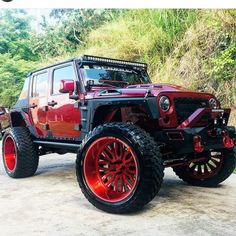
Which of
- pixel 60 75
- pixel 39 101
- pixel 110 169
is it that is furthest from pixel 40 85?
pixel 110 169

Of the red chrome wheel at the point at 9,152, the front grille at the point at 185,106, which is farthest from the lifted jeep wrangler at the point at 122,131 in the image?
the red chrome wheel at the point at 9,152

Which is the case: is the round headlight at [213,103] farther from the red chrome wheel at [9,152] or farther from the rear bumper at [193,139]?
the red chrome wheel at [9,152]

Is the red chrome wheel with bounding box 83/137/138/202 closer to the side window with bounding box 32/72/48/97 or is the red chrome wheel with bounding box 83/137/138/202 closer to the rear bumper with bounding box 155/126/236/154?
the rear bumper with bounding box 155/126/236/154

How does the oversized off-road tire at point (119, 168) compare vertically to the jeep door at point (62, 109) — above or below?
below

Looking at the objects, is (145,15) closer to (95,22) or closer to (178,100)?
(95,22)

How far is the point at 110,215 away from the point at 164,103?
1.17 meters

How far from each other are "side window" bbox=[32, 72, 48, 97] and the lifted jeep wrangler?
2 centimetres

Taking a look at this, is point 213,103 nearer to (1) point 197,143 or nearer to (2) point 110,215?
(1) point 197,143

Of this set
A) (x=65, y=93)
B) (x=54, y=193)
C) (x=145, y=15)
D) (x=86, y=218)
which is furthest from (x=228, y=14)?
(x=86, y=218)

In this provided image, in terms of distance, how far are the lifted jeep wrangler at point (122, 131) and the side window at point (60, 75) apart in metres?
0.01

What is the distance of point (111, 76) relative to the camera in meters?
4.84

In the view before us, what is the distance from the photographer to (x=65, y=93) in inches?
182

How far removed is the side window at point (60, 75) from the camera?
4746 mm

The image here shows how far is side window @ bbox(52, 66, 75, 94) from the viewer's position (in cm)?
475
